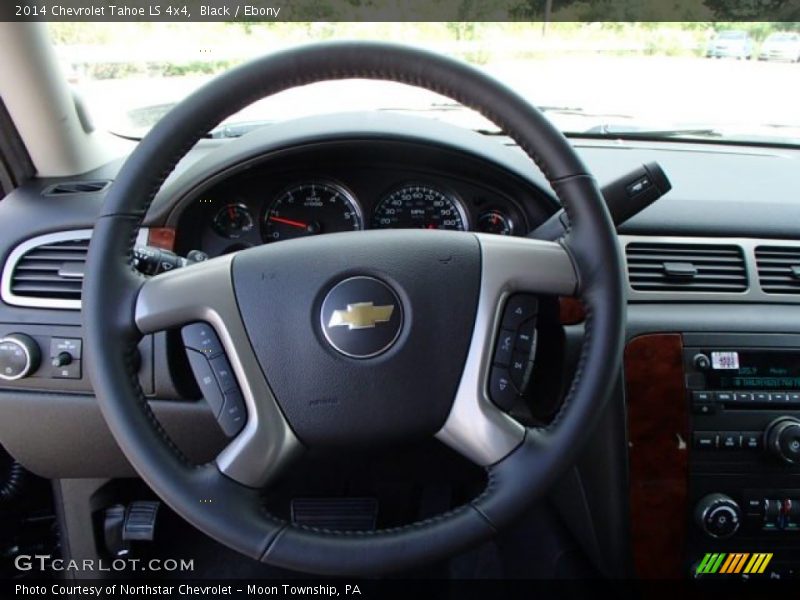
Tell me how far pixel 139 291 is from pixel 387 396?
16.2 inches

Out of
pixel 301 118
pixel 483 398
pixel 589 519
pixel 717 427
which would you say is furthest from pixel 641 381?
pixel 301 118

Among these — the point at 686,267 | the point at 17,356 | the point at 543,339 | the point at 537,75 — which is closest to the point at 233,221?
the point at 17,356

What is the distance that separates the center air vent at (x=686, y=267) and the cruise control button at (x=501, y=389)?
65cm

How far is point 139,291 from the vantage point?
3.67ft

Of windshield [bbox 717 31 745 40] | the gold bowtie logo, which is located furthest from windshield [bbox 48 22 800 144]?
the gold bowtie logo

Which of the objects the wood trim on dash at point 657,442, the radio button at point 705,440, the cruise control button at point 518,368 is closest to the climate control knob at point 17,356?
the cruise control button at point 518,368

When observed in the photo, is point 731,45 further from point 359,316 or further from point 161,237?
point 161,237

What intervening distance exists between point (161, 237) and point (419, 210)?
0.58 metres

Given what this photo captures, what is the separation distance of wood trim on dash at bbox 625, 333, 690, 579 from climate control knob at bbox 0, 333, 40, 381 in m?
1.26

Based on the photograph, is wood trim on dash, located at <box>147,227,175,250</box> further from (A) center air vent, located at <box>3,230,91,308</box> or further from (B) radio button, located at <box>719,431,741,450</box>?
(B) radio button, located at <box>719,431,741,450</box>

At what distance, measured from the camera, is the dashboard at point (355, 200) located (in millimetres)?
1619

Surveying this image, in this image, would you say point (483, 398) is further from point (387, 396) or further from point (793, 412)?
point (793, 412)

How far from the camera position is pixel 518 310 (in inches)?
46.0

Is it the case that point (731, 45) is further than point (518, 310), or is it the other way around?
point (731, 45)
